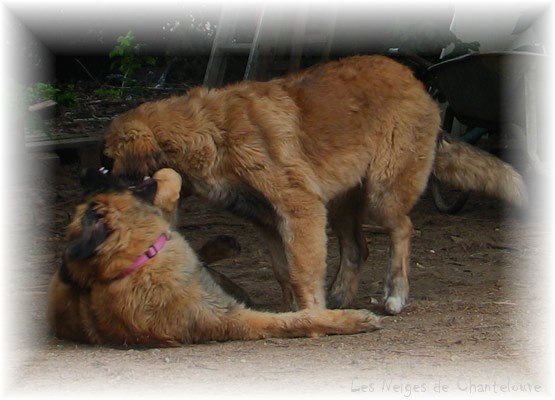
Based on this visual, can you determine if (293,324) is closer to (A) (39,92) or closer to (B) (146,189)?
(B) (146,189)

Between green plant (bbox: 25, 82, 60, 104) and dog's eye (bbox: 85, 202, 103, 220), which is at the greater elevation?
dog's eye (bbox: 85, 202, 103, 220)

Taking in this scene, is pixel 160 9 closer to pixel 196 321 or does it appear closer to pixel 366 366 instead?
pixel 196 321

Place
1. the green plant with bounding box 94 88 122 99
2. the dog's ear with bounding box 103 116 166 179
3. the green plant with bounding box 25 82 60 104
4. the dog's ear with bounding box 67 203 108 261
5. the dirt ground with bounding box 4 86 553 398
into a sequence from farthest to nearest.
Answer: the green plant with bounding box 94 88 122 99 < the green plant with bounding box 25 82 60 104 < the dog's ear with bounding box 103 116 166 179 < the dog's ear with bounding box 67 203 108 261 < the dirt ground with bounding box 4 86 553 398

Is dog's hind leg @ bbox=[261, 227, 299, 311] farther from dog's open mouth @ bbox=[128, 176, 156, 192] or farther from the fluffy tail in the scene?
the fluffy tail

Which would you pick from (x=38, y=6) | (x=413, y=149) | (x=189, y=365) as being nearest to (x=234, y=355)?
(x=189, y=365)

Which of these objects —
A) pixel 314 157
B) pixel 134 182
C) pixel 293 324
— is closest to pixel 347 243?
pixel 314 157

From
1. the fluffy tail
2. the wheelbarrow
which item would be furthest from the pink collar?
the wheelbarrow

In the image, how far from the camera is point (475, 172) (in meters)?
6.94

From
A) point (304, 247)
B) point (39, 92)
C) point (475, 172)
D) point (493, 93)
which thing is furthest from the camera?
point (493, 93)

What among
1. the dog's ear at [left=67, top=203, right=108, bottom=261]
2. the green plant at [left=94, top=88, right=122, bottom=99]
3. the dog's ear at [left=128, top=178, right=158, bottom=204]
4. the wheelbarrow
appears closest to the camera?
the dog's ear at [left=67, top=203, right=108, bottom=261]

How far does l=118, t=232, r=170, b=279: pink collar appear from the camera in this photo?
505 centimetres

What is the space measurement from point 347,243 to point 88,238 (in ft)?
7.56

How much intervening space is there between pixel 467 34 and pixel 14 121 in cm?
577

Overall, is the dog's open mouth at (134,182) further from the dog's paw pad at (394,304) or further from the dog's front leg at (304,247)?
the dog's paw pad at (394,304)
